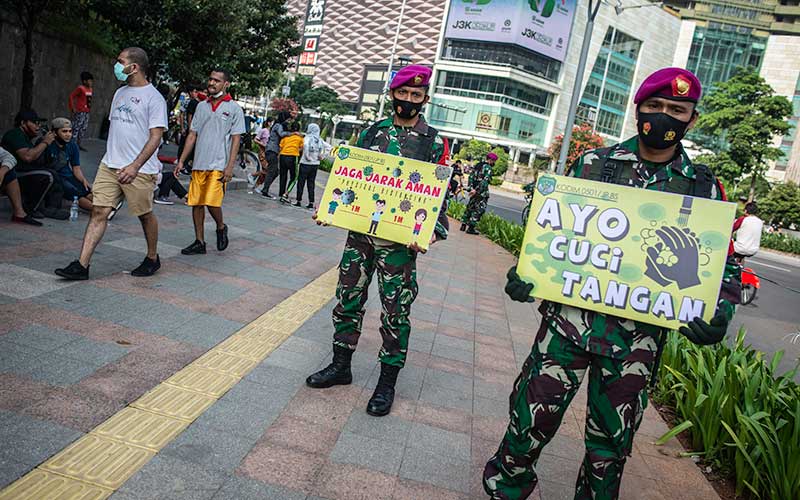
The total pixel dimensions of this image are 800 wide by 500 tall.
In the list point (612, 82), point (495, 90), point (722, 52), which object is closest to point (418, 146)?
point (495, 90)

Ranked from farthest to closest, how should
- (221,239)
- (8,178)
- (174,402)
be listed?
(221,239) < (8,178) < (174,402)

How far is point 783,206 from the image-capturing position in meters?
36.3

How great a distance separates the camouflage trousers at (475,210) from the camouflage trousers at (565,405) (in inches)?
463

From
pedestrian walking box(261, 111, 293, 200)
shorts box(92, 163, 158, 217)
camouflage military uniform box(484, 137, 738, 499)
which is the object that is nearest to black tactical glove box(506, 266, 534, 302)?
camouflage military uniform box(484, 137, 738, 499)

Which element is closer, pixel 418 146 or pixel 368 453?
pixel 368 453

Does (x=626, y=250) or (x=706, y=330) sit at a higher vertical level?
(x=626, y=250)

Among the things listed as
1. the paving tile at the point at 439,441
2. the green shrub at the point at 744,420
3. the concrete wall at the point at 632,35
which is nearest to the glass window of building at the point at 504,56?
the concrete wall at the point at 632,35

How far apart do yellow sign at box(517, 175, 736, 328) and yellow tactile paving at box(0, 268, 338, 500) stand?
1782 millimetres

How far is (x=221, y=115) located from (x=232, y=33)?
734 centimetres

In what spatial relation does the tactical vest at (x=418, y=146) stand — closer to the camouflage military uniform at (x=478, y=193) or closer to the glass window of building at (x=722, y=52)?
the camouflage military uniform at (x=478, y=193)

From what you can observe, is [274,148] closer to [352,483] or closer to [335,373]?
[335,373]

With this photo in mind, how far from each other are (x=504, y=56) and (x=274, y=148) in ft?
183

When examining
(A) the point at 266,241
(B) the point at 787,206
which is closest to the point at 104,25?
(A) the point at 266,241

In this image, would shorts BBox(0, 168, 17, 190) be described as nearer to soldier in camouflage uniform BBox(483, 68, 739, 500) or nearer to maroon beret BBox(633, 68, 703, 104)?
soldier in camouflage uniform BBox(483, 68, 739, 500)
